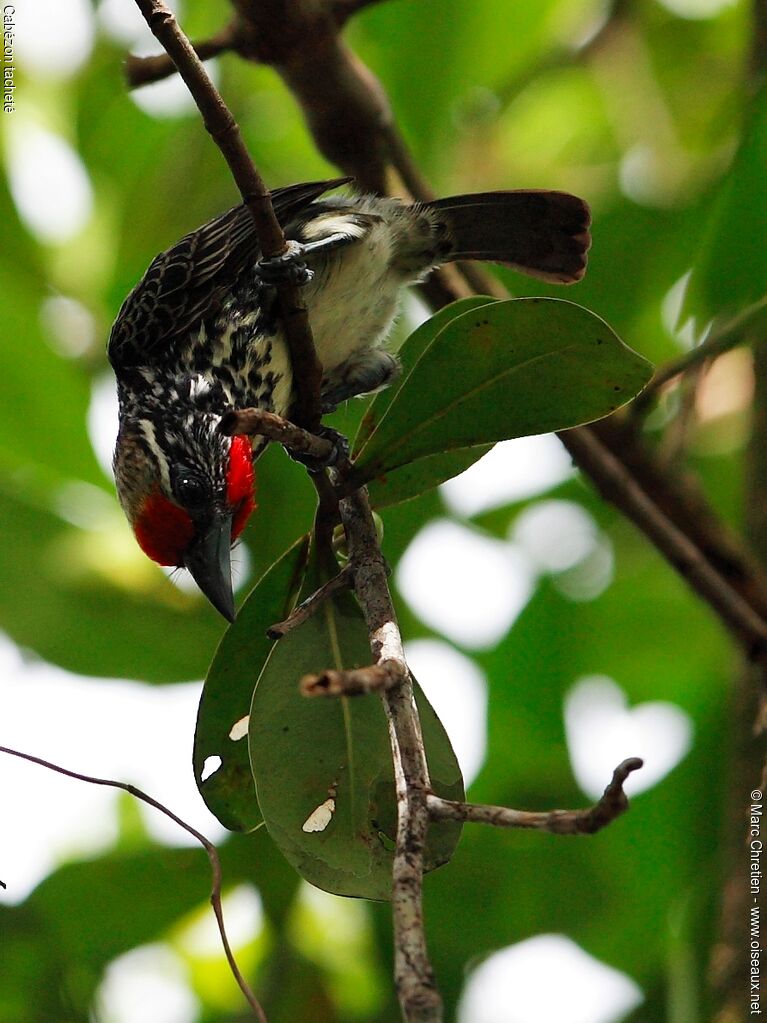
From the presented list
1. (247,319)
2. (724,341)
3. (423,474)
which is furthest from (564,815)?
(247,319)

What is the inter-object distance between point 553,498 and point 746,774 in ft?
4.57

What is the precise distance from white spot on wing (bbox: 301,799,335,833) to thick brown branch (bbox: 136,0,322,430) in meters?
0.76

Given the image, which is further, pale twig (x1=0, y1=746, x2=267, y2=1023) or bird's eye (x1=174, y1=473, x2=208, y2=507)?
bird's eye (x1=174, y1=473, x2=208, y2=507)

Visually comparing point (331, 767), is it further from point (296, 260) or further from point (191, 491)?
point (296, 260)

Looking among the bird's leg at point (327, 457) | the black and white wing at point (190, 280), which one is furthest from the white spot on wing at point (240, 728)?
the black and white wing at point (190, 280)

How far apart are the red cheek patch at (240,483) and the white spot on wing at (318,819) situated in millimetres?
1208

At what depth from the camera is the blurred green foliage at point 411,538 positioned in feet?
11.2

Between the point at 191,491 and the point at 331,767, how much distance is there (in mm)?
1210

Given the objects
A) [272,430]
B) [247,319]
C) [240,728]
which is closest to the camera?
[272,430]

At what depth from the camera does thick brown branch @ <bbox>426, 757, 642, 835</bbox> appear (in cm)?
119

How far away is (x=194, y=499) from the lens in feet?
10.3

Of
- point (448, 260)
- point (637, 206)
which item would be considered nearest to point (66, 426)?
point (448, 260)

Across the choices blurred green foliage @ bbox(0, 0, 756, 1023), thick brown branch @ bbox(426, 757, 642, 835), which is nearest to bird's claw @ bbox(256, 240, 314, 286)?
blurred green foliage @ bbox(0, 0, 756, 1023)

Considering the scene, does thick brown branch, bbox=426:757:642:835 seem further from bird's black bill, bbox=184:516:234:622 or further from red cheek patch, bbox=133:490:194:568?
red cheek patch, bbox=133:490:194:568
